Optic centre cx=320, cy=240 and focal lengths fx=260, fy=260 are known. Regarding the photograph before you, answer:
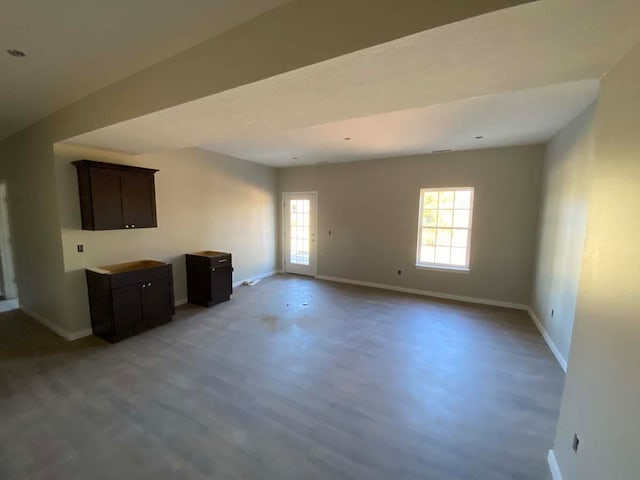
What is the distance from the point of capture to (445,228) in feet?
16.6

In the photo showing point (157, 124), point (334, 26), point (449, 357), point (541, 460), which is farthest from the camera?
point (449, 357)

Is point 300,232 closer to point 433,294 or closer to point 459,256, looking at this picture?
point 433,294

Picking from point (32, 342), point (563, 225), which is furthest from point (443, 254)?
point (32, 342)

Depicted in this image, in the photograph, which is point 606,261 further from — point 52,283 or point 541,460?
point 52,283

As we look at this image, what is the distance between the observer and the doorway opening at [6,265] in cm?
438

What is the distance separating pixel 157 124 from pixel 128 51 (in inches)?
23.7

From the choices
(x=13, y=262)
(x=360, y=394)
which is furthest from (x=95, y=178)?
(x=360, y=394)

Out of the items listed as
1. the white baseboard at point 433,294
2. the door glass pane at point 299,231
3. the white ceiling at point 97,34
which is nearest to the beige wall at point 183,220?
the door glass pane at point 299,231

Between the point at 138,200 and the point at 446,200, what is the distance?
517 cm

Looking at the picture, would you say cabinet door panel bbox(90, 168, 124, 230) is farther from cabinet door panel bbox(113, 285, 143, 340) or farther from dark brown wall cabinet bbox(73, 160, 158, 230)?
cabinet door panel bbox(113, 285, 143, 340)

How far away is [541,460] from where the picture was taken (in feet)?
5.76

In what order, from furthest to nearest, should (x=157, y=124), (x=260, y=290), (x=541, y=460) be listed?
(x=260, y=290), (x=157, y=124), (x=541, y=460)

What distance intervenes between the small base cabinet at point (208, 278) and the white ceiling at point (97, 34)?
2.73 m

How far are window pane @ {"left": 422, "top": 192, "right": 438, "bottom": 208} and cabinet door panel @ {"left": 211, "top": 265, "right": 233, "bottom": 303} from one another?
3981 mm
